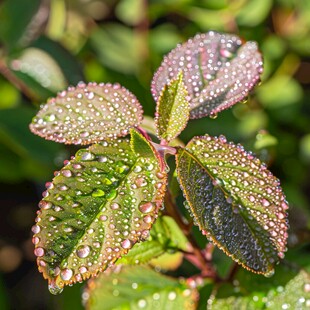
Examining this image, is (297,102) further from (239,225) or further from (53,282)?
(53,282)

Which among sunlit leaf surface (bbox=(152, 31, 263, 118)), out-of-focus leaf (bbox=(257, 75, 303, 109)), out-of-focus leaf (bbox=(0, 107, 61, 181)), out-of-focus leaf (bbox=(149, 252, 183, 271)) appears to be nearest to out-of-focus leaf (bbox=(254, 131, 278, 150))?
sunlit leaf surface (bbox=(152, 31, 263, 118))

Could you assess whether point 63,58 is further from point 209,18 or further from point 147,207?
point 147,207

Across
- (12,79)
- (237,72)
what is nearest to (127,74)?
(12,79)

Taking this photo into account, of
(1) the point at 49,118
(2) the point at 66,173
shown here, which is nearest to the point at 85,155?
(2) the point at 66,173

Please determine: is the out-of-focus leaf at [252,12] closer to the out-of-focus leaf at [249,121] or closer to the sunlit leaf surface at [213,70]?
the out-of-focus leaf at [249,121]

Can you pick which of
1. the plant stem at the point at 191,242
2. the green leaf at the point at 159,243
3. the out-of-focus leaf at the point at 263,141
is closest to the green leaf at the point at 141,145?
the plant stem at the point at 191,242

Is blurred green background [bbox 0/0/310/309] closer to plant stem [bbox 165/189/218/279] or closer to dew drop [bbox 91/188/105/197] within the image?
plant stem [bbox 165/189/218/279]
